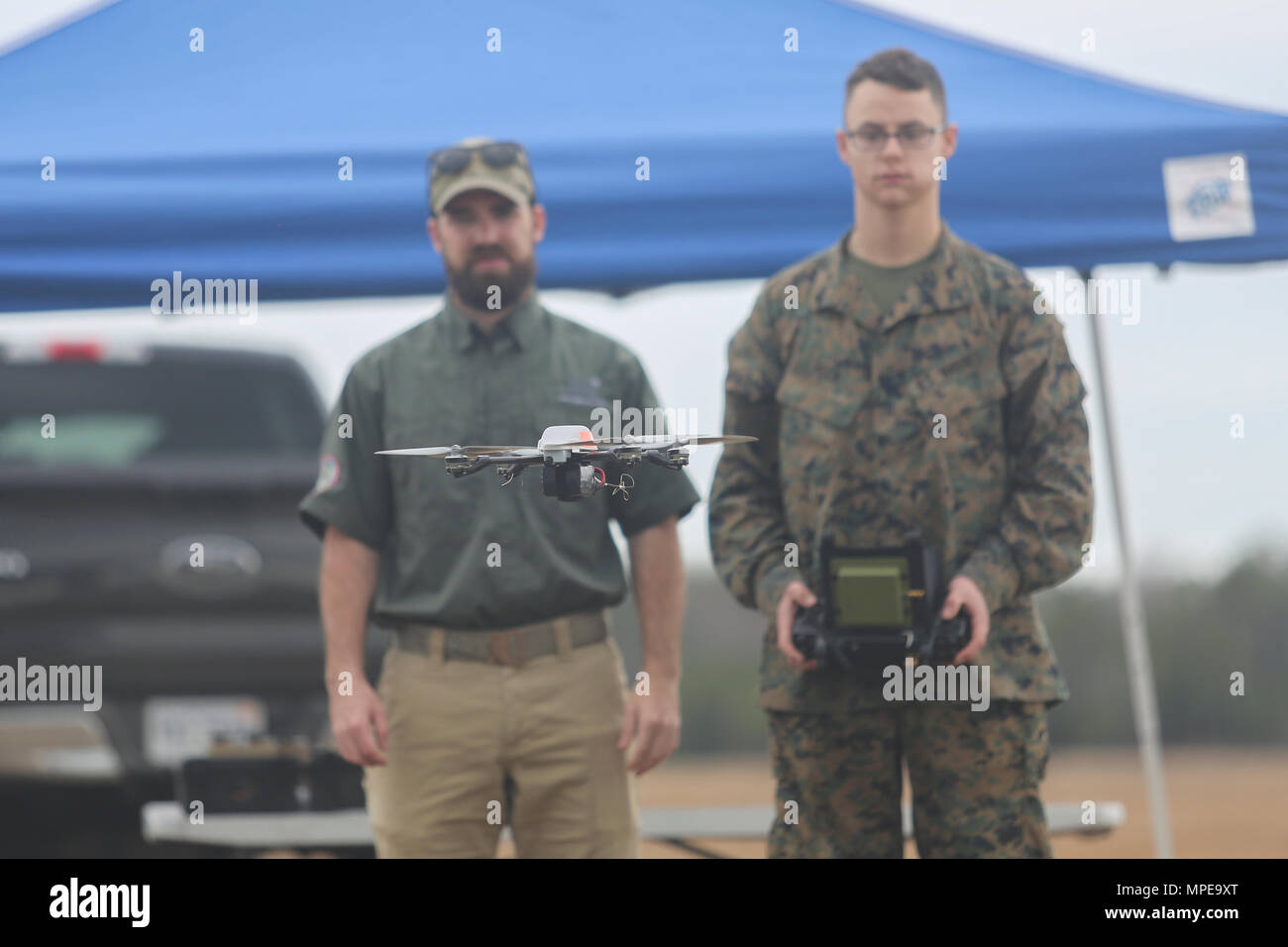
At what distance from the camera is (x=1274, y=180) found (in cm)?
349

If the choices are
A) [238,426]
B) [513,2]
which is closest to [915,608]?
[513,2]

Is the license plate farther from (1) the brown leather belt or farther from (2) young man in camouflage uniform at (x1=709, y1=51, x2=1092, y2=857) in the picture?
(2) young man in camouflage uniform at (x1=709, y1=51, x2=1092, y2=857)

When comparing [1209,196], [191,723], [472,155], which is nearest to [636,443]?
[472,155]

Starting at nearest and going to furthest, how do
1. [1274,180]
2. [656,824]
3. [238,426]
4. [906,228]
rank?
[906,228], [1274,180], [656,824], [238,426]

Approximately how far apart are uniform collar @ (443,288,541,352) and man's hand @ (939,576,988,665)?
0.97 metres

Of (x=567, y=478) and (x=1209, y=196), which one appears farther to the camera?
(x=1209, y=196)

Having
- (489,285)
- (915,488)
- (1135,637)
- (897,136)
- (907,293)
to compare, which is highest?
(897,136)

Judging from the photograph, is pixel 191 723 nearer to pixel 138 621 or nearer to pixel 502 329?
pixel 138 621

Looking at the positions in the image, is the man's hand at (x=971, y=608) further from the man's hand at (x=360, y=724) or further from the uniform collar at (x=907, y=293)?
the man's hand at (x=360, y=724)

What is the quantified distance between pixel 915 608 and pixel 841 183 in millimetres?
1200

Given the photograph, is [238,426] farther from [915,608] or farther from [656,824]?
[915,608]

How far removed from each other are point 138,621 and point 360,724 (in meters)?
1.66

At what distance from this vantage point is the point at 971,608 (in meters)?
2.76

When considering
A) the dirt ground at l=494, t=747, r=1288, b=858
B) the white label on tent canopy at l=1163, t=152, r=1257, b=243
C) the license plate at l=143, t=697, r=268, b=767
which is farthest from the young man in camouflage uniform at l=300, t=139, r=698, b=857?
the dirt ground at l=494, t=747, r=1288, b=858
